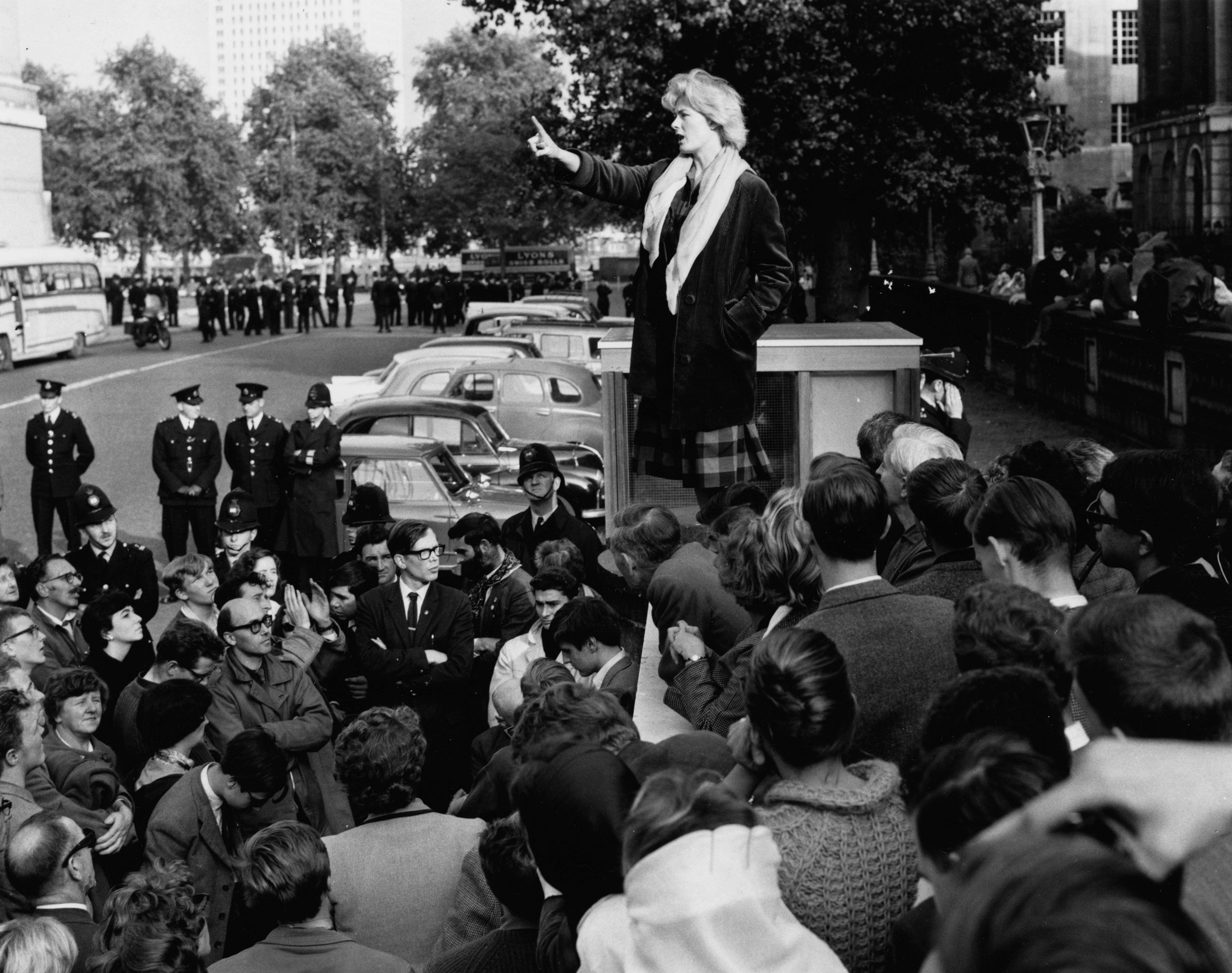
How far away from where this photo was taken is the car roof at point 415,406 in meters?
15.5

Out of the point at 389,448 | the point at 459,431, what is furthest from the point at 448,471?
the point at 459,431

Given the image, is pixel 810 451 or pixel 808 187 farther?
pixel 808 187

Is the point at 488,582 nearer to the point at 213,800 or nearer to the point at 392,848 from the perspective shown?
the point at 213,800

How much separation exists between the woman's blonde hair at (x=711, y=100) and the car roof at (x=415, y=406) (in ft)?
35.5

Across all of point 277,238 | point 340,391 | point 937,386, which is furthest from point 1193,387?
point 277,238

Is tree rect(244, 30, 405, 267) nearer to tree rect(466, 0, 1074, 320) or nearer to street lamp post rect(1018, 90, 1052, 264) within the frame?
tree rect(466, 0, 1074, 320)

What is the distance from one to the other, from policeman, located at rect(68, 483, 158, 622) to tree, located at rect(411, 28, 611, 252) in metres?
36.0

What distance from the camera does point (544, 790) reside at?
3.03 meters

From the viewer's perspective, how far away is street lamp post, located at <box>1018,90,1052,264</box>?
83.2ft

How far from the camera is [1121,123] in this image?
73.9 m

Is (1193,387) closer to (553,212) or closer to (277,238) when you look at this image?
(553,212)

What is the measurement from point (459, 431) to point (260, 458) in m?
2.19

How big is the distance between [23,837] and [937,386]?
6548 mm

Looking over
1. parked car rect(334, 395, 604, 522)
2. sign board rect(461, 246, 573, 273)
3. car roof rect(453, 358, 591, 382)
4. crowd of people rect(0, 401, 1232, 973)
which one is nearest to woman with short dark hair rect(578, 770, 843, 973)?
crowd of people rect(0, 401, 1232, 973)
